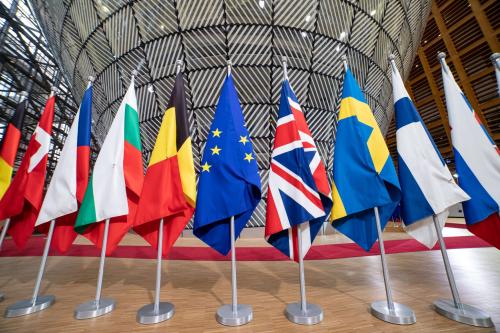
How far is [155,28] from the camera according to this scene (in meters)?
11.5

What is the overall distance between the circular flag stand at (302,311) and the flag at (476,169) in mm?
2157

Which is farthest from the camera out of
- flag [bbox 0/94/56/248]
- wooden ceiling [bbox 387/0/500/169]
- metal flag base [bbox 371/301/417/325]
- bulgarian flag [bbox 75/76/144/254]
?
wooden ceiling [bbox 387/0/500/169]

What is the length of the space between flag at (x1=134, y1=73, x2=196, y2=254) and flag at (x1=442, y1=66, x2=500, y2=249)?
3508 mm

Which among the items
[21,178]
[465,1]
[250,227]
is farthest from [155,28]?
[465,1]

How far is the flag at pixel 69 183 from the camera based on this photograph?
301 cm

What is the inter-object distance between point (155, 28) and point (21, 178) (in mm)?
10787

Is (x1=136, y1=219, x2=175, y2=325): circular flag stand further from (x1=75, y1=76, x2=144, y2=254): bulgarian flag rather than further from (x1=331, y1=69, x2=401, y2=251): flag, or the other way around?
(x1=331, y1=69, x2=401, y2=251): flag

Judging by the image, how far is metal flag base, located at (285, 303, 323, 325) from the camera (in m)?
2.62

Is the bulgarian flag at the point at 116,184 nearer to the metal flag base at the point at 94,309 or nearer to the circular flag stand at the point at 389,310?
the metal flag base at the point at 94,309

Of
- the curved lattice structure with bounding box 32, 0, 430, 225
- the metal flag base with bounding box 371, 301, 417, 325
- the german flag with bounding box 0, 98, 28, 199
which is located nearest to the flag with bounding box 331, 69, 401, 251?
the metal flag base with bounding box 371, 301, 417, 325

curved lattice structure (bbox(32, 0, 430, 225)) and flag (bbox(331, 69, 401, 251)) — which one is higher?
curved lattice structure (bbox(32, 0, 430, 225))

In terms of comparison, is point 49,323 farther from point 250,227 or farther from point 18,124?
point 250,227

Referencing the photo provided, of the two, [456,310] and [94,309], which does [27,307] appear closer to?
[94,309]

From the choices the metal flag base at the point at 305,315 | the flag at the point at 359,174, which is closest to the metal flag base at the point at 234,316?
the metal flag base at the point at 305,315
